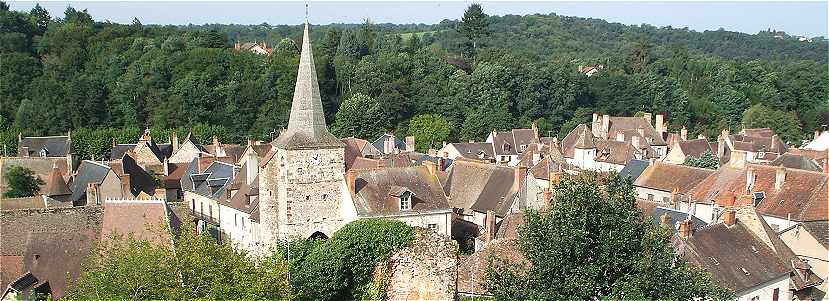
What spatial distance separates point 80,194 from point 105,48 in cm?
4686

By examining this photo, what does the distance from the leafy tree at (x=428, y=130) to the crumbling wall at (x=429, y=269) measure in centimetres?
4649

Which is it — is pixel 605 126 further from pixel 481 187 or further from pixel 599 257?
pixel 599 257

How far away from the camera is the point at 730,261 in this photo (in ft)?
70.7

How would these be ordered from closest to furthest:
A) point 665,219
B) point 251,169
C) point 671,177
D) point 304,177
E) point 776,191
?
point 665,219 < point 304,177 < point 776,191 < point 251,169 < point 671,177

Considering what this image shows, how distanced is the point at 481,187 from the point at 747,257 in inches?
516

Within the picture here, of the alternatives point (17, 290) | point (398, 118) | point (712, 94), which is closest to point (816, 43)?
point (712, 94)

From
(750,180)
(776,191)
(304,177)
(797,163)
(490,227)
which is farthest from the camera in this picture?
(797,163)

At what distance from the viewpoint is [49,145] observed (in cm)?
5391

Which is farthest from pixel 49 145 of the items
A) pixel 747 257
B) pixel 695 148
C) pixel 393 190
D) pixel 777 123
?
pixel 777 123

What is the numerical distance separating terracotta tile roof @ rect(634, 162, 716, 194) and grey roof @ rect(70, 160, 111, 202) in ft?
87.7

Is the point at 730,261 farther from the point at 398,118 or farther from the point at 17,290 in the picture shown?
the point at 398,118

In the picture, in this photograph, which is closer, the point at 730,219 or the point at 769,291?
the point at 769,291

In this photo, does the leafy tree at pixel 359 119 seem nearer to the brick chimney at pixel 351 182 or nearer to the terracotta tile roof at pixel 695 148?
the terracotta tile roof at pixel 695 148

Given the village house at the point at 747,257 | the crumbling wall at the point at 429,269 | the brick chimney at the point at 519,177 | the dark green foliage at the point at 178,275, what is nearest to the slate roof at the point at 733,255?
the village house at the point at 747,257
